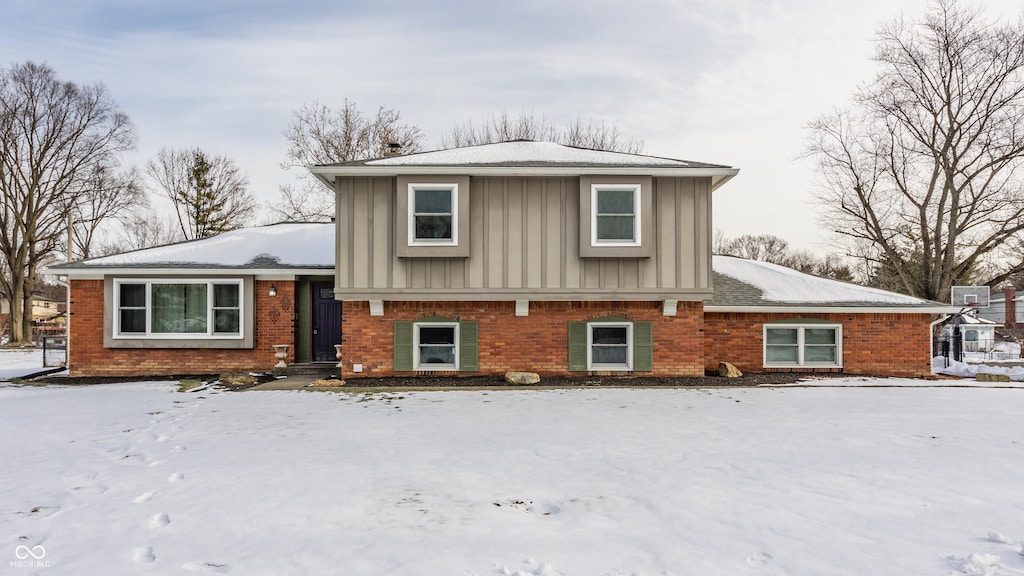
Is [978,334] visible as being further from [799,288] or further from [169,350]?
[169,350]

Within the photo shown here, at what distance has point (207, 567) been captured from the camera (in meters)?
3.79

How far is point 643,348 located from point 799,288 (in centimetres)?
535

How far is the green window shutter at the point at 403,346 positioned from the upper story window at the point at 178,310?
429cm

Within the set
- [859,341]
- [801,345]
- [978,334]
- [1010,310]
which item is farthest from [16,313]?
[1010,310]

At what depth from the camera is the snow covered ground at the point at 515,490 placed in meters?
3.95

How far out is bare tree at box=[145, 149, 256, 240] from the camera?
106 ft

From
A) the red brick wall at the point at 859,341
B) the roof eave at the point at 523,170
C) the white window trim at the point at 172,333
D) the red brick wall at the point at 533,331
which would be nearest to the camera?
the roof eave at the point at 523,170

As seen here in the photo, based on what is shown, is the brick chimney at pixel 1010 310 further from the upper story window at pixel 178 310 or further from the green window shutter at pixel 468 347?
Answer: the upper story window at pixel 178 310

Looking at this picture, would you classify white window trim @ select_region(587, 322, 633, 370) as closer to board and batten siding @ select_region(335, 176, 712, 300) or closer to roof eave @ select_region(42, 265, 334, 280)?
board and batten siding @ select_region(335, 176, 712, 300)

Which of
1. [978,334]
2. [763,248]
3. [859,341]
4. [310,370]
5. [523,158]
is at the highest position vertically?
[763,248]

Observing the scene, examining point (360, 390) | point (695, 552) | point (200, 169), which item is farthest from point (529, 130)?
point (695, 552)

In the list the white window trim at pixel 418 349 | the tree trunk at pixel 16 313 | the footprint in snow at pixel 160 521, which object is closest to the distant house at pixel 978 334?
the white window trim at pixel 418 349

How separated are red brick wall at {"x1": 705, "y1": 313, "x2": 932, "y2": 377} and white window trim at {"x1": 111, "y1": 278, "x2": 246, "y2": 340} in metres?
11.5

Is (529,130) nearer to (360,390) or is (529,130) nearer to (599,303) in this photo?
(599,303)
